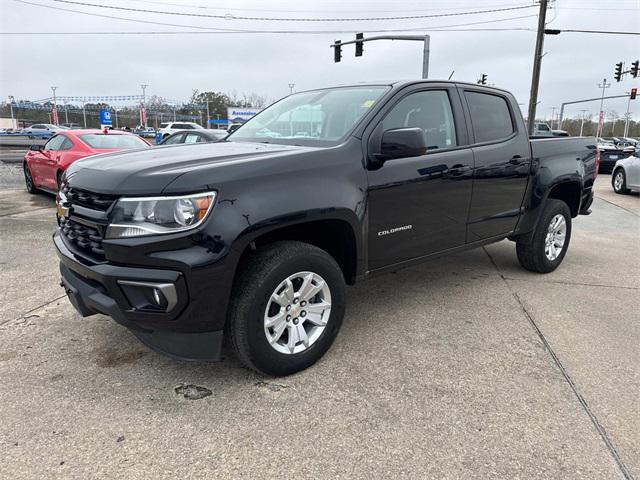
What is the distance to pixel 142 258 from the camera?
2.45m

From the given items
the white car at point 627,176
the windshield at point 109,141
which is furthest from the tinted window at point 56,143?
the white car at point 627,176

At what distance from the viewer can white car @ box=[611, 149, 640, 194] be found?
12219 mm

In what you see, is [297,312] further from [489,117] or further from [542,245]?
[542,245]

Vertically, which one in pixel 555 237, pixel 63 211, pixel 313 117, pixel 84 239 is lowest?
pixel 555 237

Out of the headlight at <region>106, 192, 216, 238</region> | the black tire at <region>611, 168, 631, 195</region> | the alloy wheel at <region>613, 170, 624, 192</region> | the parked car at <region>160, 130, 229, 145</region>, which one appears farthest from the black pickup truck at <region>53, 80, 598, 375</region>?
the alloy wheel at <region>613, 170, 624, 192</region>

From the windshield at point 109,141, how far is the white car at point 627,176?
1163 centimetres

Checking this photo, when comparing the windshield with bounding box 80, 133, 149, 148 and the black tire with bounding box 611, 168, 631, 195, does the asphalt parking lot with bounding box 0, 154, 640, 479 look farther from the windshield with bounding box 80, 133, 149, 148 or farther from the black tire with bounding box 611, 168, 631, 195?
the black tire with bounding box 611, 168, 631, 195

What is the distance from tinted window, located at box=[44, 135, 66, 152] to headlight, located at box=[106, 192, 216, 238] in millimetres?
7901

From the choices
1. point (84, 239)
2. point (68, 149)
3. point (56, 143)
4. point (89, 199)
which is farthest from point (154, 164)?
point (56, 143)

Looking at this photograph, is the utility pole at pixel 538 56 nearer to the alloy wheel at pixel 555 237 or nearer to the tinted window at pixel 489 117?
the alloy wheel at pixel 555 237

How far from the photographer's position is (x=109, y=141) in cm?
911

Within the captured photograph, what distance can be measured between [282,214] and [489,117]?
258cm

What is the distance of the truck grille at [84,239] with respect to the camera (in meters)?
2.65

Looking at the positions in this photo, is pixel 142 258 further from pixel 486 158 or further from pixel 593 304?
pixel 593 304
